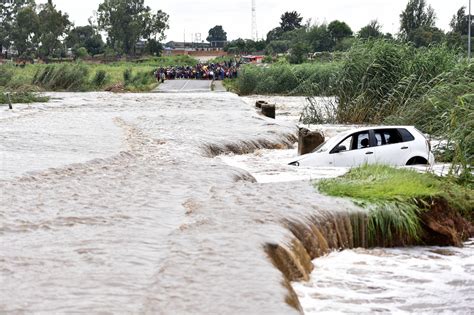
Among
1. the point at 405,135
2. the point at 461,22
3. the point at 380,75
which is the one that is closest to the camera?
the point at 405,135

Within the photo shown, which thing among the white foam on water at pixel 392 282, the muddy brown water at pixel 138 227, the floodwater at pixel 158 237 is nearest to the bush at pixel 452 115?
the floodwater at pixel 158 237

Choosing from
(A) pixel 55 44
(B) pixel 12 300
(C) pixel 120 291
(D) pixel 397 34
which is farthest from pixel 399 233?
(A) pixel 55 44

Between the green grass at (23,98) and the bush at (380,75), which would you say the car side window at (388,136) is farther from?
the green grass at (23,98)

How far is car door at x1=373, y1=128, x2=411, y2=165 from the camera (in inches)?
731

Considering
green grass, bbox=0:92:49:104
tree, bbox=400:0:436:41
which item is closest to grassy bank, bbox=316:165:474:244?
green grass, bbox=0:92:49:104

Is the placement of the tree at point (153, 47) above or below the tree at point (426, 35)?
below

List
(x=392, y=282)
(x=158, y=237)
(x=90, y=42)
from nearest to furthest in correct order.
Answer: 1. (x=392, y=282)
2. (x=158, y=237)
3. (x=90, y=42)

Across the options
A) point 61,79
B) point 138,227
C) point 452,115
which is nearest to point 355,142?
point 452,115

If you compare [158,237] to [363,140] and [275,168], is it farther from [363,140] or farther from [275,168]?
[363,140]

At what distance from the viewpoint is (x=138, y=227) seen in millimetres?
11156

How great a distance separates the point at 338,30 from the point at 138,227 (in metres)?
114

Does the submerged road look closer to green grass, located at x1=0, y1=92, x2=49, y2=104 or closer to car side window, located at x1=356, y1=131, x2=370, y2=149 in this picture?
green grass, located at x1=0, y1=92, x2=49, y2=104

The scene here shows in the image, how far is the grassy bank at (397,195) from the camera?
1211cm

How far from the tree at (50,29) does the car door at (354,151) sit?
116244 millimetres
